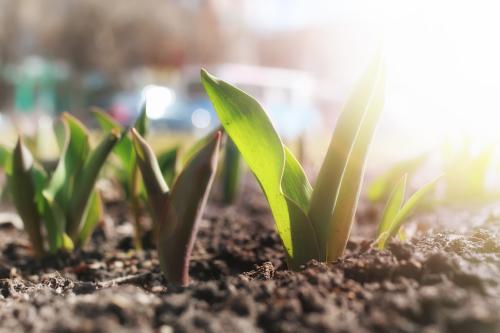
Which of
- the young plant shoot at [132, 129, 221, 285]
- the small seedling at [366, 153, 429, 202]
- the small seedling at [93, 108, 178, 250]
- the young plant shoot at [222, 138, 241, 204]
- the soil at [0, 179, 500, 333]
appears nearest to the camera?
the soil at [0, 179, 500, 333]

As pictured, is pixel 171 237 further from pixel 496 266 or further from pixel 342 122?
pixel 496 266

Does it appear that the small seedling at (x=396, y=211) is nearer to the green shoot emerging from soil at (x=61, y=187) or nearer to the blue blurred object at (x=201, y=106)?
the green shoot emerging from soil at (x=61, y=187)

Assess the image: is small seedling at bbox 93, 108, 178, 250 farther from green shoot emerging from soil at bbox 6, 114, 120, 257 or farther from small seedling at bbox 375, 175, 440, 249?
small seedling at bbox 375, 175, 440, 249

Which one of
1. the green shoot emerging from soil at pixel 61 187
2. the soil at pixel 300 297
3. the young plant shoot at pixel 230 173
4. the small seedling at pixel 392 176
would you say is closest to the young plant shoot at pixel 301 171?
the soil at pixel 300 297

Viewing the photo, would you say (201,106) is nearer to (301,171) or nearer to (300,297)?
(301,171)

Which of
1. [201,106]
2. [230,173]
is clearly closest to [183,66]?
[201,106]

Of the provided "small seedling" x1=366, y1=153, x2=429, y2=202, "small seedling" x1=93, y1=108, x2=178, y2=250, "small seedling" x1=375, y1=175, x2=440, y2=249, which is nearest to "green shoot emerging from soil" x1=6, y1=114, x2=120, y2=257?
"small seedling" x1=93, y1=108, x2=178, y2=250
